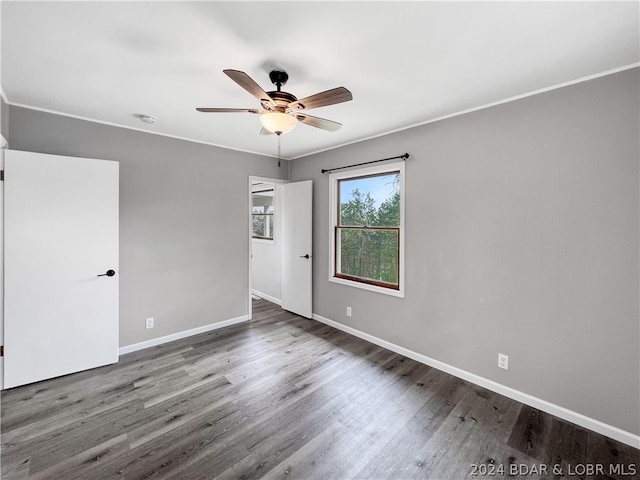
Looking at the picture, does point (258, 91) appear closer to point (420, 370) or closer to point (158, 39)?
point (158, 39)

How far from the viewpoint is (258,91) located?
165cm

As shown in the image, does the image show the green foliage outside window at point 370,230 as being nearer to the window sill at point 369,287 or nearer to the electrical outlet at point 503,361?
the window sill at point 369,287

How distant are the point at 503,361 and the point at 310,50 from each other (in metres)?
2.89

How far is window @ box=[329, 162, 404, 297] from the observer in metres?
3.29

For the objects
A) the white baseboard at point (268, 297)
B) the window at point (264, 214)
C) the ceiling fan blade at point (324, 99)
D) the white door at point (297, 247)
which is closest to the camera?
the ceiling fan blade at point (324, 99)

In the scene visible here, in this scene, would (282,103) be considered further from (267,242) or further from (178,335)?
(267,242)

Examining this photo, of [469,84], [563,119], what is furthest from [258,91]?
[563,119]

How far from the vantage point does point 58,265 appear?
102 inches

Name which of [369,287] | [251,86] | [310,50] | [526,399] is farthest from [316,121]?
[526,399]

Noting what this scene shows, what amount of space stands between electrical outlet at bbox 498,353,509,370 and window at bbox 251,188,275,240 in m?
4.06

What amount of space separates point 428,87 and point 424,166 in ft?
2.98

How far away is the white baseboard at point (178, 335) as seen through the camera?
3.18 m

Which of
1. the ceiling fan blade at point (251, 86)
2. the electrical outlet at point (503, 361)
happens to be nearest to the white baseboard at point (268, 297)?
the electrical outlet at point (503, 361)

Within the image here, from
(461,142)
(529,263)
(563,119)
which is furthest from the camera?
(461,142)
